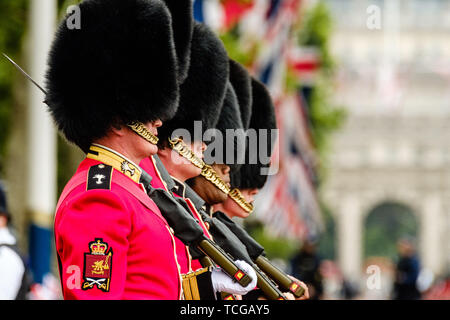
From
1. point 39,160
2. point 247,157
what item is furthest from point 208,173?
point 39,160

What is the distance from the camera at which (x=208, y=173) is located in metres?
4.46

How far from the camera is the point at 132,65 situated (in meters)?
3.31

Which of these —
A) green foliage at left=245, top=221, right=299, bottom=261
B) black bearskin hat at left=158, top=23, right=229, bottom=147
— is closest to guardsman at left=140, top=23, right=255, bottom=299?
black bearskin hat at left=158, top=23, right=229, bottom=147

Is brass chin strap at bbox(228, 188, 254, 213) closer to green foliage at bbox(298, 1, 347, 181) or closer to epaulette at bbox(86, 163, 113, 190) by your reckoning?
epaulette at bbox(86, 163, 113, 190)

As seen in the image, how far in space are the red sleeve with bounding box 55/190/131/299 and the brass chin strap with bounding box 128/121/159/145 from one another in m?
0.33

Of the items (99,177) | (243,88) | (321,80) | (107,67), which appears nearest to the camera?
(99,177)

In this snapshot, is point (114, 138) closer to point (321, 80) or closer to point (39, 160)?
point (39, 160)

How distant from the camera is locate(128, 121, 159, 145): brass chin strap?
10.7 feet

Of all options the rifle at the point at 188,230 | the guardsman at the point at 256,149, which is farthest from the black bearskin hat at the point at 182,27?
the guardsman at the point at 256,149

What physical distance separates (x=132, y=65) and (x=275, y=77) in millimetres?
10369

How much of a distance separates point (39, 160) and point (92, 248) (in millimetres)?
6107

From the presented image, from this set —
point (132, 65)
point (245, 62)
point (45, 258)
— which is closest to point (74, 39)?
point (132, 65)

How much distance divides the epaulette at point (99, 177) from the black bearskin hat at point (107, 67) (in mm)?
136

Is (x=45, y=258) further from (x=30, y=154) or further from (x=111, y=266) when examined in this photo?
(x=111, y=266)
